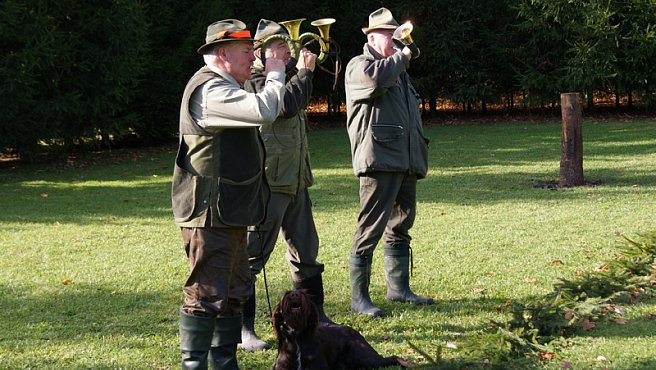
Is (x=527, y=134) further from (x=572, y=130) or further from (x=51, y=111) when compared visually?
(x=51, y=111)

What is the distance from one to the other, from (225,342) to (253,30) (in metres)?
25.3

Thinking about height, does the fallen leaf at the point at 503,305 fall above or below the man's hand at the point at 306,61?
below

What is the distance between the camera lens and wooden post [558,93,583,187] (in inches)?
540

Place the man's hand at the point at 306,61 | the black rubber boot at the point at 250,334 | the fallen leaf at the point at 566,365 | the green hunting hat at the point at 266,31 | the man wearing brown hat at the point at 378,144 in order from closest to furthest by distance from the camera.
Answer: the fallen leaf at the point at 566,365
the green hunting hat at the point at 266,31
the man's hand at the point at 306,61
the black rubber boot at the point at 250,334
the man wearing brown hat at the point at 378,144

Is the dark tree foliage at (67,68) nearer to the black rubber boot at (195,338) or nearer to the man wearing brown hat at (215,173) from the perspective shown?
the man wearing brown hat at (215,173)

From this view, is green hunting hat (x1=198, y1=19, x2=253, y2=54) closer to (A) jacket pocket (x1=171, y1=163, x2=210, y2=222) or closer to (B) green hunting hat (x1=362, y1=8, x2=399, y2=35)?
(A) jacket pocket (x1=171, y1=163, x2=210, y2=222)

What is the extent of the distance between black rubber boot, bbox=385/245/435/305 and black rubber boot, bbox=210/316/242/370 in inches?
91.6

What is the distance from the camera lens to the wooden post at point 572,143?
13727mm

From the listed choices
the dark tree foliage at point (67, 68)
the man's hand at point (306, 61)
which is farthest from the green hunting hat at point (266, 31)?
the dark tree foliage at point (67, 68)

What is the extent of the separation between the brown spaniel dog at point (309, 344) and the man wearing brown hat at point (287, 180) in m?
0.65

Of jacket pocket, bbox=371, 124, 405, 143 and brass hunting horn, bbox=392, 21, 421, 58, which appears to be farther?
jacket pocket, bbox=371, 124, 405, 143

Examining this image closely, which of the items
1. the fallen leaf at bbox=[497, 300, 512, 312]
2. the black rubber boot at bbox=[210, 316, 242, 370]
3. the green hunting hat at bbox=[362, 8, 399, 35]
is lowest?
the fallen leaf at bbox=[497, 300, 512, 312]

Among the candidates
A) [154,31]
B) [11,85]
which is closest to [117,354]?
[11,85]

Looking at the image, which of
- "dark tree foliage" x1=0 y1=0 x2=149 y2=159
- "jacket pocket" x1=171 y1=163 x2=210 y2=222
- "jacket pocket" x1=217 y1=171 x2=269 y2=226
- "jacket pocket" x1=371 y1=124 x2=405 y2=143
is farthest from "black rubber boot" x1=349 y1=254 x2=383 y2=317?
"dark tree foliage" x1=0 y1=0 x2=149 y2=159
